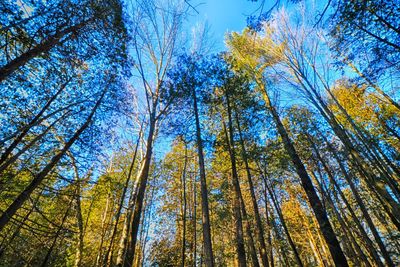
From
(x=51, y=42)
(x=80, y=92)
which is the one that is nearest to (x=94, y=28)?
(x=51, y=42)

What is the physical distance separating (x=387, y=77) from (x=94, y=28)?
861 centimetres

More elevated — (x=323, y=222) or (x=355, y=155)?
(x=355, y=155)

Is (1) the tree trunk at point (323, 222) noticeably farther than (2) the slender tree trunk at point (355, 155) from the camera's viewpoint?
No

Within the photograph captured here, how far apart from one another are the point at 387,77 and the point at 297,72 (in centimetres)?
327

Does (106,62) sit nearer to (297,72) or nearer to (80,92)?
(80,92)

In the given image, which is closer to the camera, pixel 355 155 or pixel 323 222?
pixel 323 222

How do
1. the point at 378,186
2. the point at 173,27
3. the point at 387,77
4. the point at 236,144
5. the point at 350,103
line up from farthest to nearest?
1. the point at 350,103
2. the point at 173,27
3. the point at 236,144
4. the point at 378,186
5. the point at 387,77

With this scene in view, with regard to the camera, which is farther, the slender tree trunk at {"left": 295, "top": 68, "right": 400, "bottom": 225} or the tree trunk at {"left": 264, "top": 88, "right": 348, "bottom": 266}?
the slender tree trunk at {"left": 295, "top": 68, "right": 400, "bottom": 225}

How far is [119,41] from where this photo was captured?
509 cm

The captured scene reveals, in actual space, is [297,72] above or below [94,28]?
above

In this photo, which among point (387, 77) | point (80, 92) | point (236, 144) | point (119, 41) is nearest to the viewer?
point (119, 41)

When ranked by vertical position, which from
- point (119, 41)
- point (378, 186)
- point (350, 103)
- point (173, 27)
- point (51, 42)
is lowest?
point (378, 186)

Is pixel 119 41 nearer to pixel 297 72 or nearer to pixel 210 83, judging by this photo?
pixel 210 83

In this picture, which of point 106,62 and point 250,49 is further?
point 250,49
